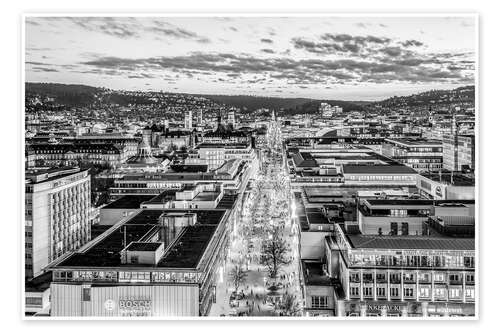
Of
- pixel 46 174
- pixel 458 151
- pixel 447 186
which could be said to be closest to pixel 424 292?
pixel 447 186

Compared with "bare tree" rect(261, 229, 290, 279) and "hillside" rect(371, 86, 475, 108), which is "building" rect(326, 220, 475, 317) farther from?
"hillside" rect(371, 86, 475, 108)

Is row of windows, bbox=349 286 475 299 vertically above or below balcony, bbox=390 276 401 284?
below

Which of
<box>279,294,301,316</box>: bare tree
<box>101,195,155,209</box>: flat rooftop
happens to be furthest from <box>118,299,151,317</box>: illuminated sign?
<box>101,195,155,209</box>: flat rooftop

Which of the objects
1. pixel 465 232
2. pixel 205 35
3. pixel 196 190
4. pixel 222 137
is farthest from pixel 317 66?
pixel 222 137

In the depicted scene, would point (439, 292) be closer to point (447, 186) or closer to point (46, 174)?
point (447, 186)
